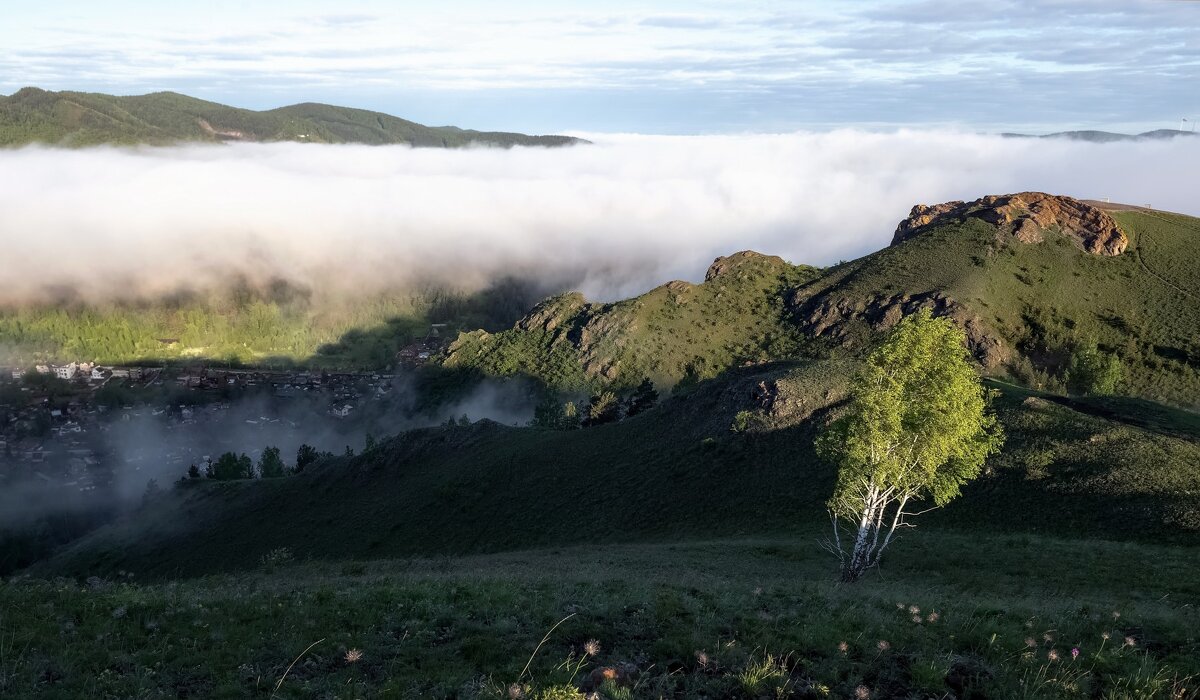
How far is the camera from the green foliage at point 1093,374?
91.9m

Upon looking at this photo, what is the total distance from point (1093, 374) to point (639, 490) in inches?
2674

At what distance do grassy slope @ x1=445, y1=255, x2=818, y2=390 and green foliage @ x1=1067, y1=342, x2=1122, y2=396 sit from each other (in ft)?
149

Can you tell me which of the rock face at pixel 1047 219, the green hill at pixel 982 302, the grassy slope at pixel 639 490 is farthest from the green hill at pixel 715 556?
the rock face at pixel 1047 219

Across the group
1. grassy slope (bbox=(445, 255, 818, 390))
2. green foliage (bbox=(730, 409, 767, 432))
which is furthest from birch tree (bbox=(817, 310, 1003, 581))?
grassy slope (bbox=(445, 255, 818, 390))

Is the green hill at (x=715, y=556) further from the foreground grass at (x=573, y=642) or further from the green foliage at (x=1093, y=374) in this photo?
the green foliage at (x=1093, y=374)

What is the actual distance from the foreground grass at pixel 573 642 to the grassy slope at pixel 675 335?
115 m

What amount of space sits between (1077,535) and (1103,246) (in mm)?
120891

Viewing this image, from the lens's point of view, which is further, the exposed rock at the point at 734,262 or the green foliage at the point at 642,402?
the exposed rock at the point at 734,262

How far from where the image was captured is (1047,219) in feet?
478

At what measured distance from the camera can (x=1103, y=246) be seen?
137 meters

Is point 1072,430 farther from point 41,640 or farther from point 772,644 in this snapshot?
point 41,640

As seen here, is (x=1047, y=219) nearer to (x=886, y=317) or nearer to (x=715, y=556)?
(x=886, y=317)

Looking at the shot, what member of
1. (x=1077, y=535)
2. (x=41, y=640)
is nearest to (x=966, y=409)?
(x=1077, y=535)

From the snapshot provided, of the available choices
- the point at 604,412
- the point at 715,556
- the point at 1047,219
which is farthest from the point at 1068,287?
the point at 715,556
